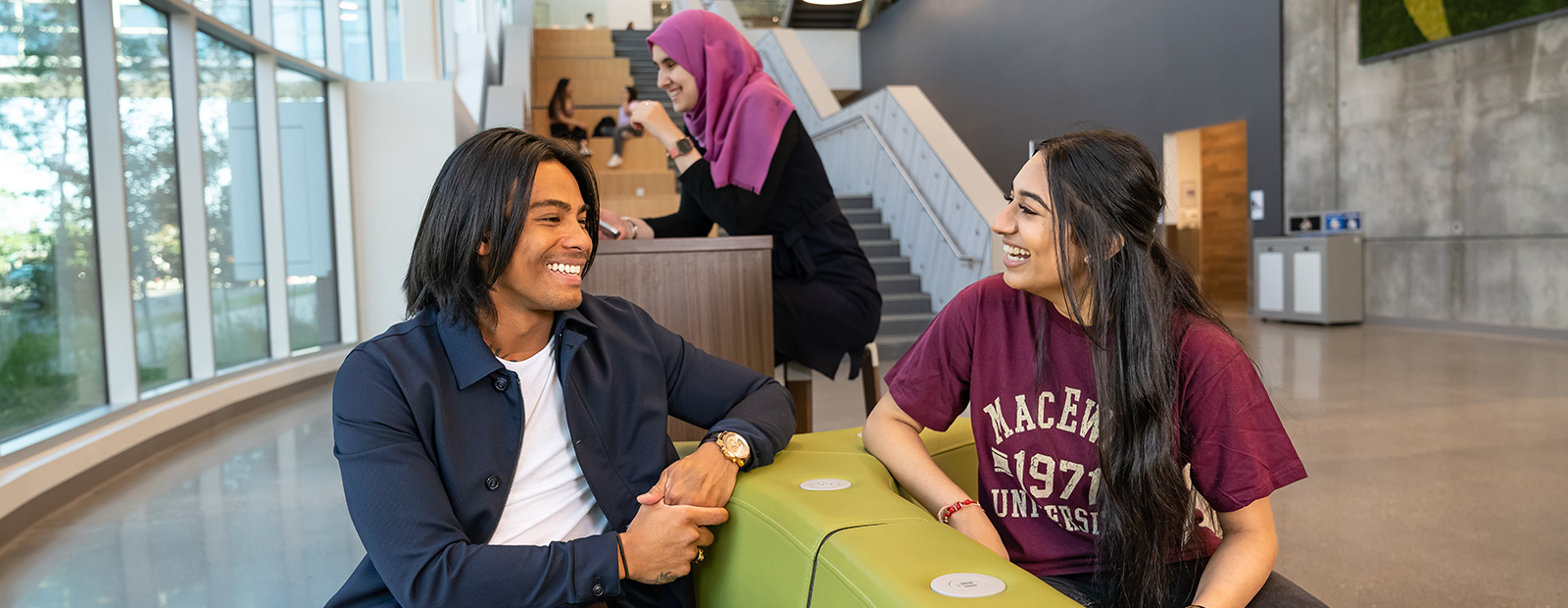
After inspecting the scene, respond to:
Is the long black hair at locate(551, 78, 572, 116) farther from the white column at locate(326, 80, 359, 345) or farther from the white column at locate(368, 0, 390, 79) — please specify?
the white column at locate(326, 80, 359, 345)

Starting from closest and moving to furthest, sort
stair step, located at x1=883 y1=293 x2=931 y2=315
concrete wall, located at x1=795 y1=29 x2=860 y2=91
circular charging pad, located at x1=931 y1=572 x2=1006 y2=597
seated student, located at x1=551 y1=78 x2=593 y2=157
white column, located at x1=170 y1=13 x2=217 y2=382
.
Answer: circular charging pad, located at x1=931 y1=572 x2=1006 y2=597
white column, located at x1=170 y1=13 x2=217 y2=382
stair step, located at x1=883 y1=293 x2=931 y2=315
seated student, located at x1=551 y1=78 x2=593 y2=157
concrete wall, located at x1=795 y1=29 x2=860 y2=91

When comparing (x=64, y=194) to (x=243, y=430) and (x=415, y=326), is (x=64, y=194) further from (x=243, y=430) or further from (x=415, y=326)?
(x=415, y=326)

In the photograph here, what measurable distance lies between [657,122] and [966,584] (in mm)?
1748

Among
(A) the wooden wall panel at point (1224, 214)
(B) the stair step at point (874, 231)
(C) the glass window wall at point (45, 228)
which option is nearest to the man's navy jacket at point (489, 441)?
(C) the glass window wall at point (45, 228)

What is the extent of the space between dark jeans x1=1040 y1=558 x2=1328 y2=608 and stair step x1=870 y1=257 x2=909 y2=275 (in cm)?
631

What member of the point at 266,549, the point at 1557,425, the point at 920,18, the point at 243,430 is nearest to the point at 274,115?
the point at 243,430

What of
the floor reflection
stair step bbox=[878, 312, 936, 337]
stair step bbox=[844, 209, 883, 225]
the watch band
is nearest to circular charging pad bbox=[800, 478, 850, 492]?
the watch band

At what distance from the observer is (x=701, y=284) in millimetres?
2176

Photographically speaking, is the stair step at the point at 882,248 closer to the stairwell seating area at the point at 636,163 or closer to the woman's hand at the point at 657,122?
the stairwell seating area at the point at 636,163

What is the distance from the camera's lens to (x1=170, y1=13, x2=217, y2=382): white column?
4.86m

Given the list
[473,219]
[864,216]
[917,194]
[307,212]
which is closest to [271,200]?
[307,212]

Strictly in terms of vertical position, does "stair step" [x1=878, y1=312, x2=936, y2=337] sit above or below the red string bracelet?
below

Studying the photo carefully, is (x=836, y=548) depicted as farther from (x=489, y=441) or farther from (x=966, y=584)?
(x=489, y=441)

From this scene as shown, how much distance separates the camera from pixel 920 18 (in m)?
15.7
